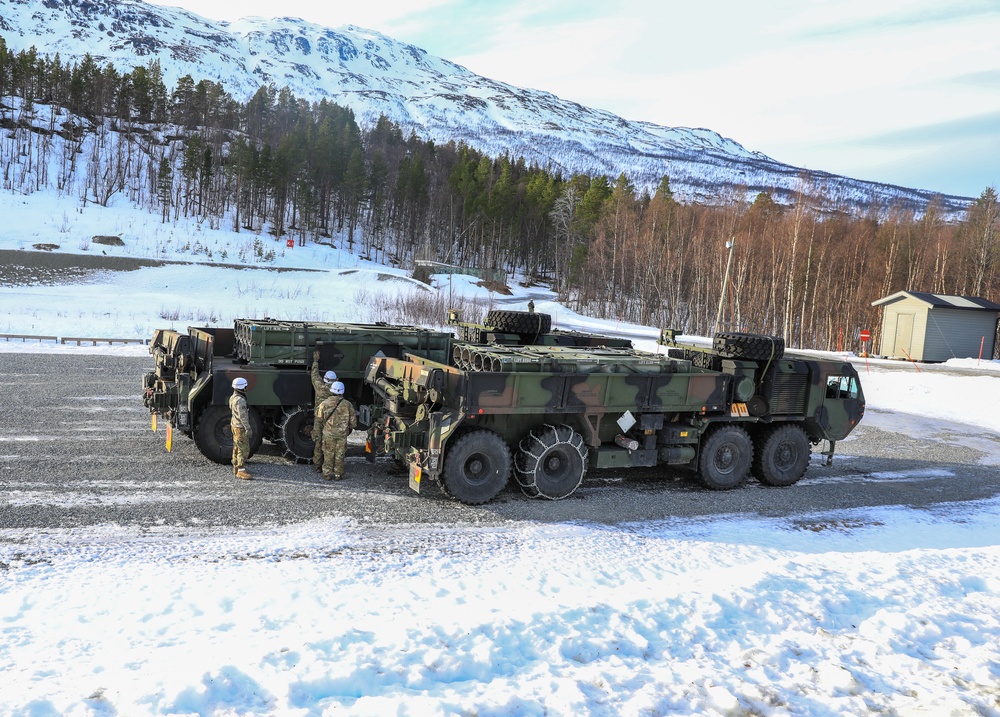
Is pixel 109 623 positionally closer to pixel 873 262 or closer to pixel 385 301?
pixel 385 301

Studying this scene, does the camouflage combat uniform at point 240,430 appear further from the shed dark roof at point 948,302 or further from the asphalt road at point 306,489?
the shed dark roof at point 948,302

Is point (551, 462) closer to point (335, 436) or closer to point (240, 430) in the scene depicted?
point (335, 436)

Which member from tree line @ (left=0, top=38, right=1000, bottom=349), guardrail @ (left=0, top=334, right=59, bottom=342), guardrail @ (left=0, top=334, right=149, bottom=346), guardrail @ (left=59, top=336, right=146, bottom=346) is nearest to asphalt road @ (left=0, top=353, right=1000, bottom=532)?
guardrail @ (left=59, top=336, right=146, bottom=346)

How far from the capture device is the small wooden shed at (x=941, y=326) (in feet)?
104

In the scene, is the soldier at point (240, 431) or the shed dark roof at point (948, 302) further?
the shed dark roof at point (948, 302)

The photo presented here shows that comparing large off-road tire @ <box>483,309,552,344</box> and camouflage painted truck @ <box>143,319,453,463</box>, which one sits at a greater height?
large off-road tire @ <box>483,309,552,344</box>

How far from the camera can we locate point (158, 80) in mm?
83188

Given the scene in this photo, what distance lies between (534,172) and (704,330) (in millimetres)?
42212

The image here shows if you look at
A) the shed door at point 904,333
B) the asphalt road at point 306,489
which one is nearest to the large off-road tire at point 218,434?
the asphalt road at point 306,489

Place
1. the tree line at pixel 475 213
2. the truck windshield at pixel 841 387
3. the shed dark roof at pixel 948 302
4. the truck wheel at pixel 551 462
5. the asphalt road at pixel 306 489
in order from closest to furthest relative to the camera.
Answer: the asphalt road at pixel 306 489
the truck wheel at pixel 551 462
the truck windshield at pixel 841 387
the shed dark roof at pixel 948 302
the tree line at pixel 475 213

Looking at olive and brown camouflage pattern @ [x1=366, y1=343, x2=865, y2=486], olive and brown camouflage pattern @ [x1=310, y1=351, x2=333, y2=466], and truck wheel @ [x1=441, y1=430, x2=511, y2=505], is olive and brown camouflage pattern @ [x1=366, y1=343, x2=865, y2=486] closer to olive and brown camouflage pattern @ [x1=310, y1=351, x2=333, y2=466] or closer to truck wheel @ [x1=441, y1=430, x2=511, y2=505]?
truck wheel @ [x1=441, y1=430, x2=511, y2=505]

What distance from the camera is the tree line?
1817 inches

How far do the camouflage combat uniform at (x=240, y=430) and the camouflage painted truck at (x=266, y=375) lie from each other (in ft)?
1.46

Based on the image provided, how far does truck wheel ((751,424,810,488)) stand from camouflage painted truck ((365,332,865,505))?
0.02m
